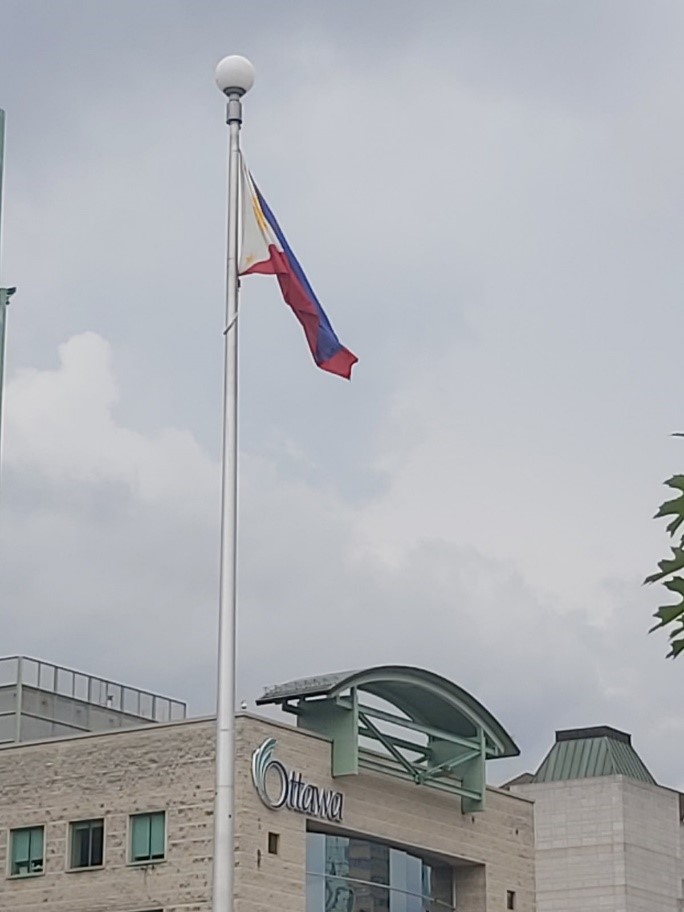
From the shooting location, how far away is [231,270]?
88.7ft

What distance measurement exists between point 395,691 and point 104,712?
8.14 meters

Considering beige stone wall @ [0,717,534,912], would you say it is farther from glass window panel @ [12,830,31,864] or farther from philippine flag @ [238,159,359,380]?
philippine flag @ [238,159,359,380]

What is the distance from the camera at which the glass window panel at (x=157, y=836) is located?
47.8 metres

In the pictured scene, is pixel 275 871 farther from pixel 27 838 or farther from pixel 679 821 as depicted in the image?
pixel 679 821

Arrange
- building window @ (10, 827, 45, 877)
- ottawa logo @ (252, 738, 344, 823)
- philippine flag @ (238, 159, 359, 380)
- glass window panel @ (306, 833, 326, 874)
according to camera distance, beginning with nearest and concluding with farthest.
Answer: philippine flag @ (238, 159, 359, 380), ottawa logo @ (252, 738, 344, 823), glass window panel @ (306, 833, 326, 874), building window @ (10, 827, 45, 877)

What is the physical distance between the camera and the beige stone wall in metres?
47.0

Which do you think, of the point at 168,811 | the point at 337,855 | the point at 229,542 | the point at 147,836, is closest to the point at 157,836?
the point at 147,836

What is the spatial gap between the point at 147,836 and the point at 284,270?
79.6 feet

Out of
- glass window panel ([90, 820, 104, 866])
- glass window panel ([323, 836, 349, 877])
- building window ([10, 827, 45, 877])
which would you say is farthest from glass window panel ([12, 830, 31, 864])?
glass window panel ([323, 836, 349, 877])

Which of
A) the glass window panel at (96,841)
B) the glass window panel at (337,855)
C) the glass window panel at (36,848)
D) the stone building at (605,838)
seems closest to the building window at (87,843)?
the glass window panel at (96,841)

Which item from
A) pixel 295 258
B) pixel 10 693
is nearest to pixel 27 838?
pixel 10 693

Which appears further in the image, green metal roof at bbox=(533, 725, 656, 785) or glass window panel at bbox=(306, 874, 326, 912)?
green metal roof at bbox=(533, 725, 656, 785)

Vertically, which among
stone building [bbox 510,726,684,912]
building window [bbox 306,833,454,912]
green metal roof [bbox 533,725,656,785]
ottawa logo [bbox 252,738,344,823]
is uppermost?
green metal roof [bbox 533,725,656,785]

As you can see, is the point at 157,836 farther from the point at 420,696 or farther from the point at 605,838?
the point at 605,838
